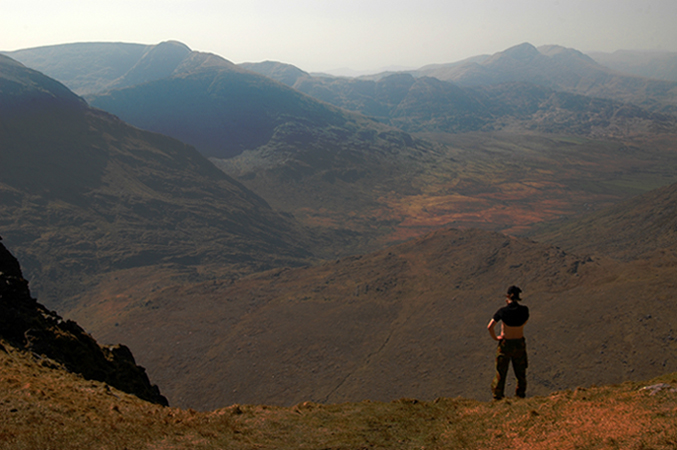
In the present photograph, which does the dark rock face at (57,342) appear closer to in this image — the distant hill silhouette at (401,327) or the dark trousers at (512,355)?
the dark trousers at (512,355)

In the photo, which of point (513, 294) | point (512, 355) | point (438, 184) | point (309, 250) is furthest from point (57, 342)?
point (438, 184)

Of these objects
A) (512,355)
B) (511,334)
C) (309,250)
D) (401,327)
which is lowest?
(309,250)

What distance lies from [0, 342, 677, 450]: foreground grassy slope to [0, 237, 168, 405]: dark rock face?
184 centimetres

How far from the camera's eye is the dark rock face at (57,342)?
11.7 metres

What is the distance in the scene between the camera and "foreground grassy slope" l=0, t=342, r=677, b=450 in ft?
22.0

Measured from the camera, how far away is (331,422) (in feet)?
30.4

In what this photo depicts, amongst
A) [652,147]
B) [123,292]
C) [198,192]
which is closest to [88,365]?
[123,292]

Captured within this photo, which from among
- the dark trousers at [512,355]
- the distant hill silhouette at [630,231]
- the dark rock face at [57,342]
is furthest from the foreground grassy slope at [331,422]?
the distant hill silhouette at [630,231]

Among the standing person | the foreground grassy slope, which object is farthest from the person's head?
the foreground grassy slope

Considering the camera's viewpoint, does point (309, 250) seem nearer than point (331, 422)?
No

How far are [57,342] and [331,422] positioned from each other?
27.2 ft

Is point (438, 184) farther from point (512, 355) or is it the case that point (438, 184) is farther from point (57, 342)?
point (512, 355)

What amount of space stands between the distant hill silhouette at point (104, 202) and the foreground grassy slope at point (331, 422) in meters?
41.7

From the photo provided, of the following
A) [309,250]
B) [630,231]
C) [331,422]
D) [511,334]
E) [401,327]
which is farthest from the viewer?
[309,250]
